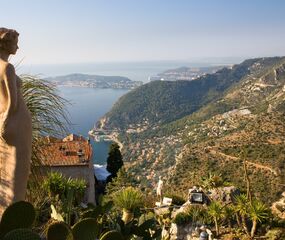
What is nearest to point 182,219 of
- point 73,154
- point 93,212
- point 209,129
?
point 93,212

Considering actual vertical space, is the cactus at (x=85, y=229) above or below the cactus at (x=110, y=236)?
above

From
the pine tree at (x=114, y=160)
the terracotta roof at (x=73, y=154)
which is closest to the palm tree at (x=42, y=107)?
the terracotta roof at (x=73, y=154)

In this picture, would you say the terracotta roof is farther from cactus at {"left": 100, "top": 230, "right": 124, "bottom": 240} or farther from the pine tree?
cactus at {"left": 100, "top": 230, "right": 124, "bottom": 240}

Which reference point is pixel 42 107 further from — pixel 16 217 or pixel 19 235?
pixel 19 235

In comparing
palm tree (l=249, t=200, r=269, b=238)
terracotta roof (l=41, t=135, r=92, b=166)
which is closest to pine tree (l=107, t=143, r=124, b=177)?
terracotta roof (l=41, t=135, r=92, b=166)

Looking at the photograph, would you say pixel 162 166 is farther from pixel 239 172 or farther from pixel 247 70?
pixel 247 70

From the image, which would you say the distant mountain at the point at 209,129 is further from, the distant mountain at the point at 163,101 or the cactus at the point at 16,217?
the cactus at the point at 16,217
